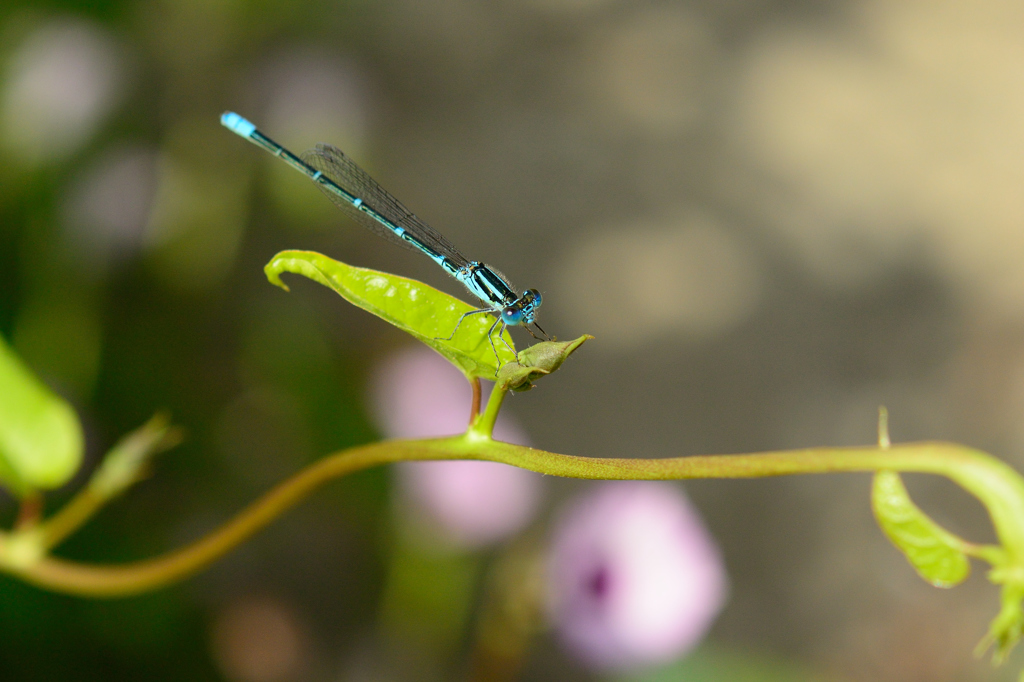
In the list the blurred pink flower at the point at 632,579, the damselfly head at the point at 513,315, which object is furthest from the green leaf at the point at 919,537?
the blurred pink flower at the point at 632,579

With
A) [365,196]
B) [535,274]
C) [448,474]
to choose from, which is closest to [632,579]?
[448,474]

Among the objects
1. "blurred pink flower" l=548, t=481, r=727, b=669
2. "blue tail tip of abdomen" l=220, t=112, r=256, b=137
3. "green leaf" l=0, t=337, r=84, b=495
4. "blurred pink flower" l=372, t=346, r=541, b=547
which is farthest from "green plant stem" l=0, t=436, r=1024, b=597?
"blurred pink flower" l=372, t=346, r=541, b=547

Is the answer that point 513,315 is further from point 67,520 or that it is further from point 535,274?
point 535,274

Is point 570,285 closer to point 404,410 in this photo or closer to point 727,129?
point 727,129

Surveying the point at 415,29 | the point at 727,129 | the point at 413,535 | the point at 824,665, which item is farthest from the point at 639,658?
the point at 415,29

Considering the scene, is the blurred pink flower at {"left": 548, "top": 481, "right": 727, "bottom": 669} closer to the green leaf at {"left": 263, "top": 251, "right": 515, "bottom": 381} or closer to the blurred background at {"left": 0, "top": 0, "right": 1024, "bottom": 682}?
the blurred background at {"left": 0, "top": 0, "right": 1024, "bottom": 682}
